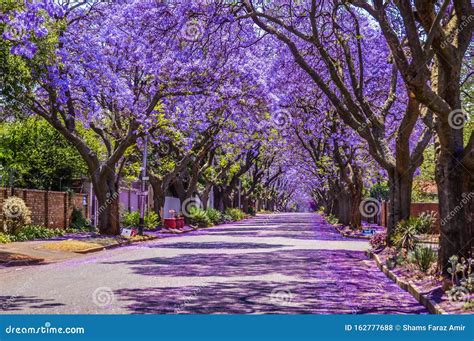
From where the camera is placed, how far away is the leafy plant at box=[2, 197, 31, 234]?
23.8 metres

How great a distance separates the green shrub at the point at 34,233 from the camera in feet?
79.2

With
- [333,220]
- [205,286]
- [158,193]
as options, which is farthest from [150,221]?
[205,286]

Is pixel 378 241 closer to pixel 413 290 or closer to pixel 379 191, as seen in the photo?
pixel 413 290

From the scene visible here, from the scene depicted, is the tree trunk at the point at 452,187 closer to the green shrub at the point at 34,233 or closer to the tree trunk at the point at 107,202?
the green shrub at the point at 34,233

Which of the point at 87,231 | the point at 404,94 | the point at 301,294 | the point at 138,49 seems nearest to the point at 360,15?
the point at 404,94

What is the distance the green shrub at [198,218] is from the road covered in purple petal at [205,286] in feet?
83.4

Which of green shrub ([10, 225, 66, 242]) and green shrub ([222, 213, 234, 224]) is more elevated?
green shrub ([10, 225, 66, 242])

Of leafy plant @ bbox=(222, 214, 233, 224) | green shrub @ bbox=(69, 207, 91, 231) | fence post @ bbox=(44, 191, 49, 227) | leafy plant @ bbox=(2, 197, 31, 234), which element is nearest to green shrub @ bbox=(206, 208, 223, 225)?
leafy plant @ bbox=(222, 214, 233, 224)

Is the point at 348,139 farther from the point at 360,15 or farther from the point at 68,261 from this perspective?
the point at 68,261

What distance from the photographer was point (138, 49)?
74.6ft

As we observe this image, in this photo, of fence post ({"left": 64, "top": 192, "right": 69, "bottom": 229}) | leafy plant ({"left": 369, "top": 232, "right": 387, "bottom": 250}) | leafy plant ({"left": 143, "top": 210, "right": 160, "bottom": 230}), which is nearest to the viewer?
leafy plant ({"left": 369, "top": 232, "right": 387, "bottom": 250})

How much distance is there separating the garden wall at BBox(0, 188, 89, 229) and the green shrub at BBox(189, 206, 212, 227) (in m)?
12.2

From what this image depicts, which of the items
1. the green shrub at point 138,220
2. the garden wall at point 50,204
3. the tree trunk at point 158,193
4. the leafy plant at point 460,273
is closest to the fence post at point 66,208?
the garden wall at point 50,204

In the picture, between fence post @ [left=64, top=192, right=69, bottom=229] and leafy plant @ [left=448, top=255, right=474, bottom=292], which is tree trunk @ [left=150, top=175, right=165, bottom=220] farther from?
leafy plant @ [left=448, top=255, right=474, bottom=292]
